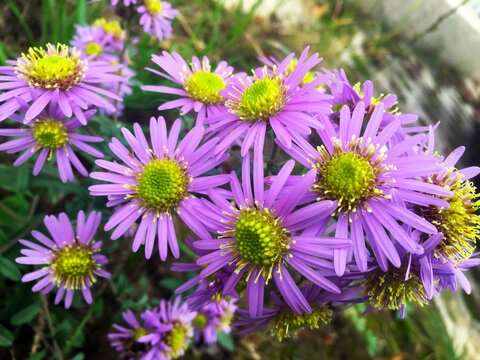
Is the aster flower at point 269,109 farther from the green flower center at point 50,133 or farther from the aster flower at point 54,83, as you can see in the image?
the green flower center at point 50,133

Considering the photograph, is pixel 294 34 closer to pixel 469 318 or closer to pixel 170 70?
pixel 170 70

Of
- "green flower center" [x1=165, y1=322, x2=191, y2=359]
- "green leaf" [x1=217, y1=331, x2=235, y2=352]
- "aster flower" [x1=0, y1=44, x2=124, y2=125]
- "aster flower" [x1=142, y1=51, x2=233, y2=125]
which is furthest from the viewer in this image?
"green leaf" [x1=217, y1=331, x2=235, y2=352]

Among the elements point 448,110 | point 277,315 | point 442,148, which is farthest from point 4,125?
point 448,110

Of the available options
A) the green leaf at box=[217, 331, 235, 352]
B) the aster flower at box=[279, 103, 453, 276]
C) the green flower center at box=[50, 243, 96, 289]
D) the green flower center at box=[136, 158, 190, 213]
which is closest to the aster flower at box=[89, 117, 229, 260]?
the green flower center at box=[136, 158, 190, 213]

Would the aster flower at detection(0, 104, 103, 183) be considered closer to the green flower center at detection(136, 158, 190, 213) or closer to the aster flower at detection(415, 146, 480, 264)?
the green flower center at detection(136, 158, 190, 213)

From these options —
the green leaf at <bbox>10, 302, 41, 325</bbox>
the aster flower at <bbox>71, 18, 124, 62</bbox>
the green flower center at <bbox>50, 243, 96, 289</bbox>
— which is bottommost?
the green leaf at <bbox>10, 302, 41, 325</bbox>

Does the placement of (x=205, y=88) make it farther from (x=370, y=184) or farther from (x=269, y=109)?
(x=370, y=184)
